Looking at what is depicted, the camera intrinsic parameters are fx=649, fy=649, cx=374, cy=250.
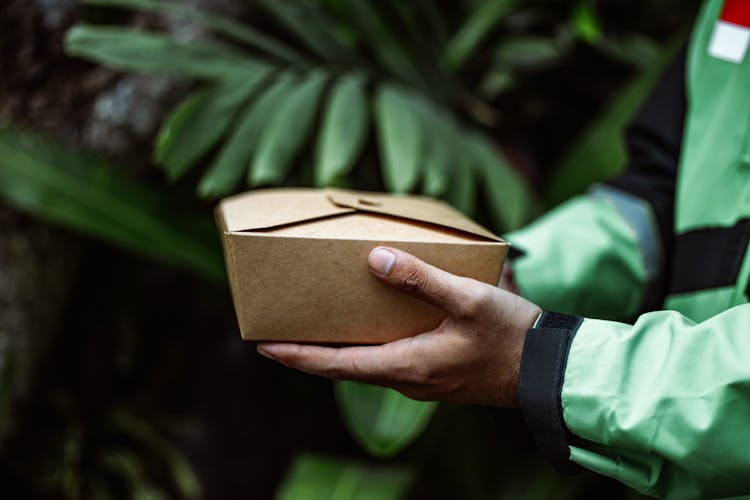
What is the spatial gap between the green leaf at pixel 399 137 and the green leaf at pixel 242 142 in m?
0.13

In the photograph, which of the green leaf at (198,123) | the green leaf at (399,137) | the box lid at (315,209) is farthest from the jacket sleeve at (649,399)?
the green leaf at (198,123)

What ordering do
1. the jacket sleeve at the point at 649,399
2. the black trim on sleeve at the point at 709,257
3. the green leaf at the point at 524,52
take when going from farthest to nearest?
the green leaf at the point at 524,52 → the black trim on sleeve at the point at 709,257 → the jacket sleeve at the point at 649,399

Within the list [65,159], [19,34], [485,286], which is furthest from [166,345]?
[485,286]

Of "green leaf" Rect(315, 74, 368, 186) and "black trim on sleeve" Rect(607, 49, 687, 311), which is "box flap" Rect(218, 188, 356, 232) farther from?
"black trim on sleeve" Rect(607, 49, 687, 311)

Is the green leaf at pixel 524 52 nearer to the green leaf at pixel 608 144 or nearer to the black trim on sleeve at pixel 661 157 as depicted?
the green leaf at pixel 608 144

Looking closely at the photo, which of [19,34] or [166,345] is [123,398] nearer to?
[166,345]

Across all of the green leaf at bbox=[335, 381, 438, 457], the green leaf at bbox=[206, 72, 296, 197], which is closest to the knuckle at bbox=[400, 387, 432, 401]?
the green leaf at bbox=[335, 381, 438, 457]

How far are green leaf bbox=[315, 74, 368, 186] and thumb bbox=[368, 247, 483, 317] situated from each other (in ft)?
1.07

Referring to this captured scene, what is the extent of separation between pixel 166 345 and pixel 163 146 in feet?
2.32

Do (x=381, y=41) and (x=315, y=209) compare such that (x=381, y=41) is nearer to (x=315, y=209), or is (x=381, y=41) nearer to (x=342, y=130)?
(x=342, y=130)

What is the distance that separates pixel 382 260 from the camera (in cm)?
43

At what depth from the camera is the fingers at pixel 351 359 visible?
455 millimetres

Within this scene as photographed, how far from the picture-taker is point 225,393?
1382mm

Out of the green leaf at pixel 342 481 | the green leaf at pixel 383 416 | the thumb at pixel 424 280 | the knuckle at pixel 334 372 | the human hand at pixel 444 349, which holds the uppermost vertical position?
the thumb at pixel 424 280
